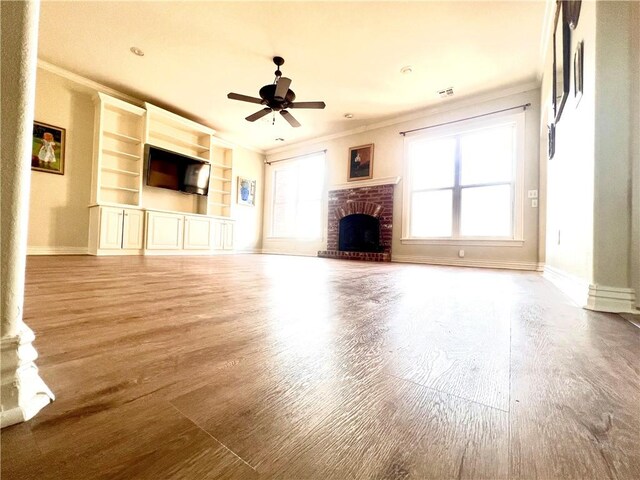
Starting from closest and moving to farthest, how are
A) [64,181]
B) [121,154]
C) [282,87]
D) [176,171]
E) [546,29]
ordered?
[546,29]
[282,87]
[64,181]
[121,154]
[176,171]

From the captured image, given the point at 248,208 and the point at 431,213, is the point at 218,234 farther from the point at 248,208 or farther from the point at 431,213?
the point at 431,213

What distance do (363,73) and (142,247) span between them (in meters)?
4.56

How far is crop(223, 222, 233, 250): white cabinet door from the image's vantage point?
6.15 m

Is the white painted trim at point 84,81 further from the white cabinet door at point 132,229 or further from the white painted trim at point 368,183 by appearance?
the white painted trim at point 368,183

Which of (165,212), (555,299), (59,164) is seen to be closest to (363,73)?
(555,299)

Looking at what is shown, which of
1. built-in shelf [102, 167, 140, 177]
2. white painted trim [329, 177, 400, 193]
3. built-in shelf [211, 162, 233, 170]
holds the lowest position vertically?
built-in shelf [102, 167, 140, 177]

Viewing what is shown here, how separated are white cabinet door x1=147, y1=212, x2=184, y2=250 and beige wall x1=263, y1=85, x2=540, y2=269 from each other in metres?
2.60

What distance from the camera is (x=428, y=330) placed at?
0.94 metres

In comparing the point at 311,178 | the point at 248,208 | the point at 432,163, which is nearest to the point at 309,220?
the point at 311,178

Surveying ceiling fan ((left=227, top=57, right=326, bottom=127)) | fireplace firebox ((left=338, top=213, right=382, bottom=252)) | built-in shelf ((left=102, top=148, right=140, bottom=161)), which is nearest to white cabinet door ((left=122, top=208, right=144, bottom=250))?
built-in shelf ((left=102, top=148, right=140, bottom=161))

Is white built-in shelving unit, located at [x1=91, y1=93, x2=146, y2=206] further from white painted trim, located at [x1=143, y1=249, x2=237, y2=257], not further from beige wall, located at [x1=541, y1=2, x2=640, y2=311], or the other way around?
beige wall, located at [x1=541, y1=2, x2=640, y2=311]

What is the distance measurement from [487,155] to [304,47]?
338 cm

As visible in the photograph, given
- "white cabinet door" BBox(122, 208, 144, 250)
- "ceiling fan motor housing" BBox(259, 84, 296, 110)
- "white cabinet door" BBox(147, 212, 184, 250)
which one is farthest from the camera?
"white cabinet door" BBox(147, 212, 184, 250)

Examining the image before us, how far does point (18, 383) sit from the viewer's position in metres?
0.40
